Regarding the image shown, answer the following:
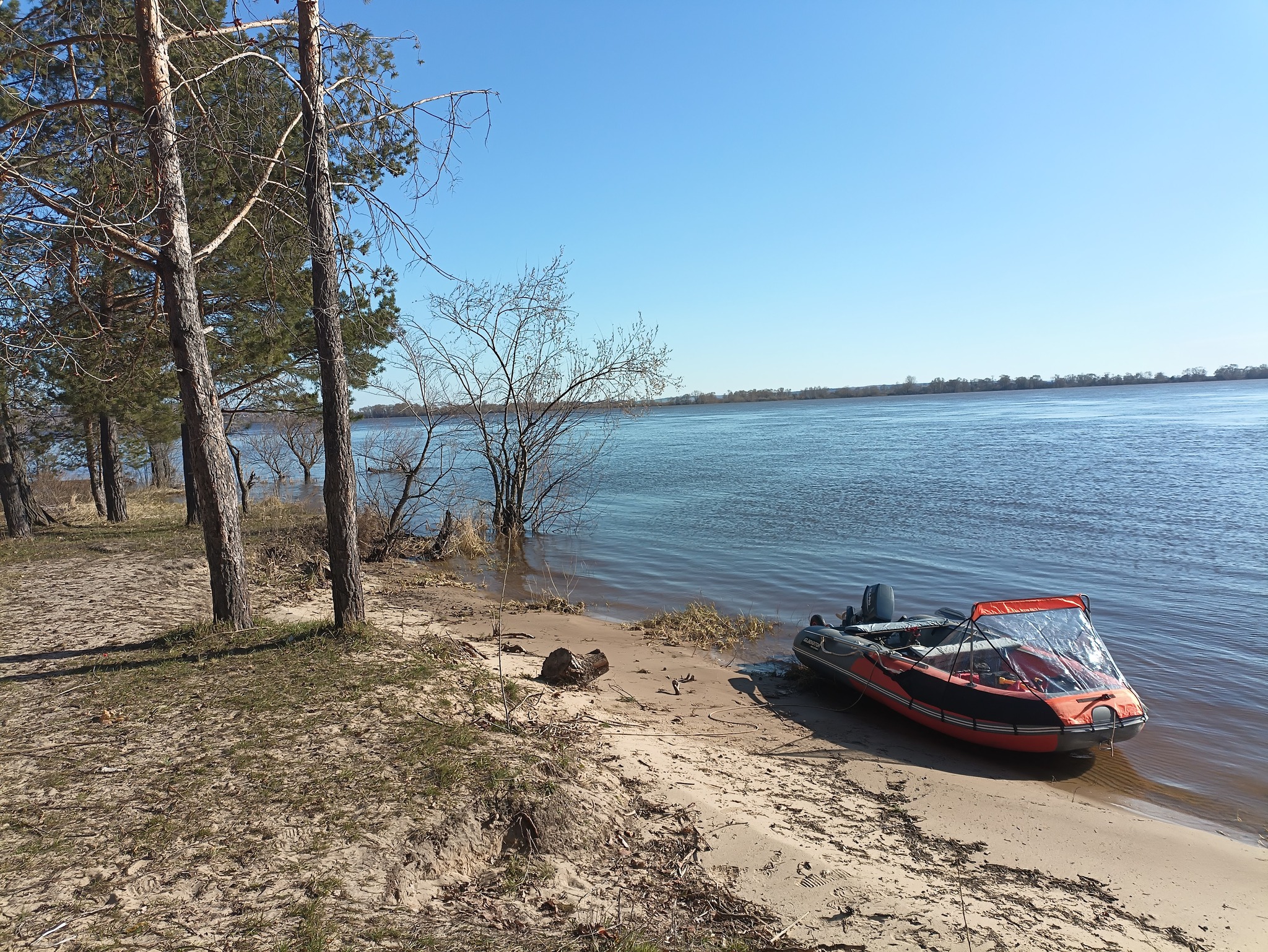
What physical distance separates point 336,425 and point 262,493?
24.4 m

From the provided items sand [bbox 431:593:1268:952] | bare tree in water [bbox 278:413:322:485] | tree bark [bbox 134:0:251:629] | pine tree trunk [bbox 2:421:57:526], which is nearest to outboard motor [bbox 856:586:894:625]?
sand [bbox 431:593:1268:952]

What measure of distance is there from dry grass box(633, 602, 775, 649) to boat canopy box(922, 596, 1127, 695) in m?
3.15

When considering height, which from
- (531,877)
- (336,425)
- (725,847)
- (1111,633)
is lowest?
(1111,633)

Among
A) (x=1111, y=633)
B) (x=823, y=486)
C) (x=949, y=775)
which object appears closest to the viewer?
(x=949, y=775)

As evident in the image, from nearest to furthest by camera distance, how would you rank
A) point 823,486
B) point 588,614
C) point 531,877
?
point 531,877, point 588,614, point 823,486

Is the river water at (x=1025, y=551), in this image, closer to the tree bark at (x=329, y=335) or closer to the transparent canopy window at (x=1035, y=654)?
the transparent canopy window at (x=1035, y=654)

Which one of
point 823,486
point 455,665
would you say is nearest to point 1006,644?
point 455,665

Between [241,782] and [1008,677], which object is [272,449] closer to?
[241,782]

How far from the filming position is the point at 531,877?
379 centimetres

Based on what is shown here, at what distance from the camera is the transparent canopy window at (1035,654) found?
7.23 m

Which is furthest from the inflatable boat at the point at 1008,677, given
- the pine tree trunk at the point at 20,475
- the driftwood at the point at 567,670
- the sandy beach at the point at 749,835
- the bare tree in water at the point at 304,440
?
the bare tree in water at the point at 304,440

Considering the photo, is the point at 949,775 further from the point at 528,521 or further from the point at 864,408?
the point at 864,408

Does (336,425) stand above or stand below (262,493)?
above

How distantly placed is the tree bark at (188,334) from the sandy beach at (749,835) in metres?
1.26
